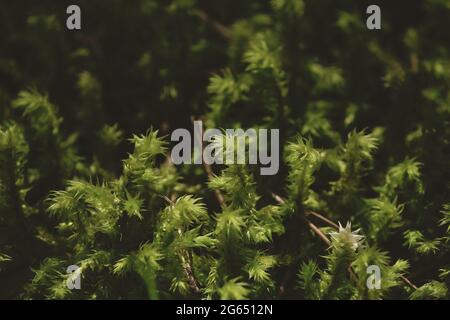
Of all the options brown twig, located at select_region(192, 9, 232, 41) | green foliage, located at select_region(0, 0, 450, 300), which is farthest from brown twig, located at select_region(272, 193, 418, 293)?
brown twig, located at select_region(192, 9, 232, 41)

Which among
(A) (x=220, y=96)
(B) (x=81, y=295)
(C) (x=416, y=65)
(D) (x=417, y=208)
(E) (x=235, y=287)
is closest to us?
(E) (x=235, y=287)

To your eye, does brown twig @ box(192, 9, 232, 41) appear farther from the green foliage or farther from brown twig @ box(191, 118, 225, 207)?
brown twig @ box(191, 118, 225, 207)

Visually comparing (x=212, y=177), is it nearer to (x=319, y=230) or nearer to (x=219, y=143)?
(x=219, y=143)

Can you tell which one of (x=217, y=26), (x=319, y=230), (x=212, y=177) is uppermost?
(x=217, y=26)

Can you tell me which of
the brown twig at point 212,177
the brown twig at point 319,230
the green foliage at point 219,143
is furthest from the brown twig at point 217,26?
the brown twig at point 319,230

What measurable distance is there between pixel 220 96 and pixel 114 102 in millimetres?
357

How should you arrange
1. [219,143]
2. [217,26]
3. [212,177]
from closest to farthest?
[219,143] < [212,177] < [217,26]

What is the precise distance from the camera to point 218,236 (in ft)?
3.89

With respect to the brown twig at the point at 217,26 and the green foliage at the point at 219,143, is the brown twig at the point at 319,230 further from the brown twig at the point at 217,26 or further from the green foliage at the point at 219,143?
the brown twig at the point at 217,26

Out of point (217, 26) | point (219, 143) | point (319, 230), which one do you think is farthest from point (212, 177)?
point (217, 26)

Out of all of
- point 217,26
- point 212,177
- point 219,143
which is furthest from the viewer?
point 217,26

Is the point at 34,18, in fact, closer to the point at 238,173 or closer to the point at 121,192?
the point at 121,192
